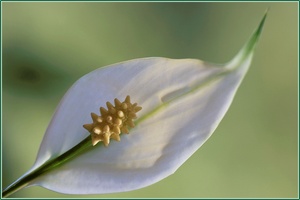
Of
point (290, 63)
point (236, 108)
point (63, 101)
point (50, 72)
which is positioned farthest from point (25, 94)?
point (290, 63)

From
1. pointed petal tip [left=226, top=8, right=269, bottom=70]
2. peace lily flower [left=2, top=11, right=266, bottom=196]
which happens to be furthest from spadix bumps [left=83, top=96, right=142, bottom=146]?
pointed petal tip [left=226, top=8, right=269, bottom=70]

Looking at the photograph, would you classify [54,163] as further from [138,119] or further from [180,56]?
[180,56]

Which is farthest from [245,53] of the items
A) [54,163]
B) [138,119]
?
[54,163]

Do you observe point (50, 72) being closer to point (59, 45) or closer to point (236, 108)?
point (59, 45)

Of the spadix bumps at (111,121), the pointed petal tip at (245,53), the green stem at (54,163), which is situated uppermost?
the pointed petal tip at (245,53)

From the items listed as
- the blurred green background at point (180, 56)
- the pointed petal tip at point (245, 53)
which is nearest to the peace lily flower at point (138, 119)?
the pointed petal tip at point (245, 53)

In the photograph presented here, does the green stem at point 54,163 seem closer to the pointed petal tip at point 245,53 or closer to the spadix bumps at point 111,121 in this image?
the spadix bumps at point 111,121

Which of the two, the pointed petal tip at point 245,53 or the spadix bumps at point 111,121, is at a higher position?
the pointed petal tip at point 245,53
